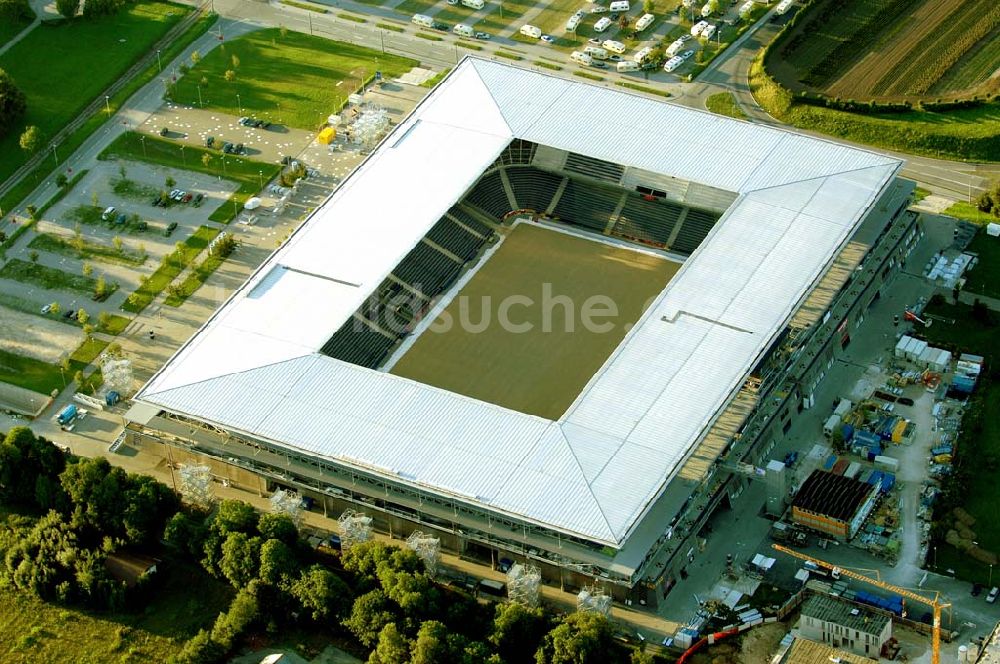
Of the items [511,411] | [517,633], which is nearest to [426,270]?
[511,411]

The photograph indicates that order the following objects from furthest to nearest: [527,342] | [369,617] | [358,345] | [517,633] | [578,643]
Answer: [527,342]
[358,345]
[369,617]
[517,633]
[578,643]

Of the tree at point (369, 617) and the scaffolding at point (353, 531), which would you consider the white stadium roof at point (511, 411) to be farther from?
the tree at point (369, 617)

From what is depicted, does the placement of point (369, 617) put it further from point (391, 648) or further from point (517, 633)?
point (517, 633)

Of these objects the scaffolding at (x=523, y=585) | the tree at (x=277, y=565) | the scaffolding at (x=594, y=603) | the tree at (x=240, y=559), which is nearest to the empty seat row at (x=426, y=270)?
the tree at (x=240, y=559)

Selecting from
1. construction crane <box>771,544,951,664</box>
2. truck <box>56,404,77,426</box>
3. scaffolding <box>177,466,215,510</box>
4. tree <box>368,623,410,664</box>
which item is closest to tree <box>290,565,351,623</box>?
tree <box>368,623,410,664</box>

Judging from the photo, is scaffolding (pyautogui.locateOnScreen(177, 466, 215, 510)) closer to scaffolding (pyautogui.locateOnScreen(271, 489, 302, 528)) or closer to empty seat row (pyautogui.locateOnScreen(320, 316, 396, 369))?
scaffolding (pyautogui.locateOnScreen(271, 489, 302, 528))

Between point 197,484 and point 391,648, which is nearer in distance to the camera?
point 391,648

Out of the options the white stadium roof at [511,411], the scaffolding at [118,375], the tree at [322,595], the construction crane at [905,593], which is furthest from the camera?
the scaffolding at [118,375]
